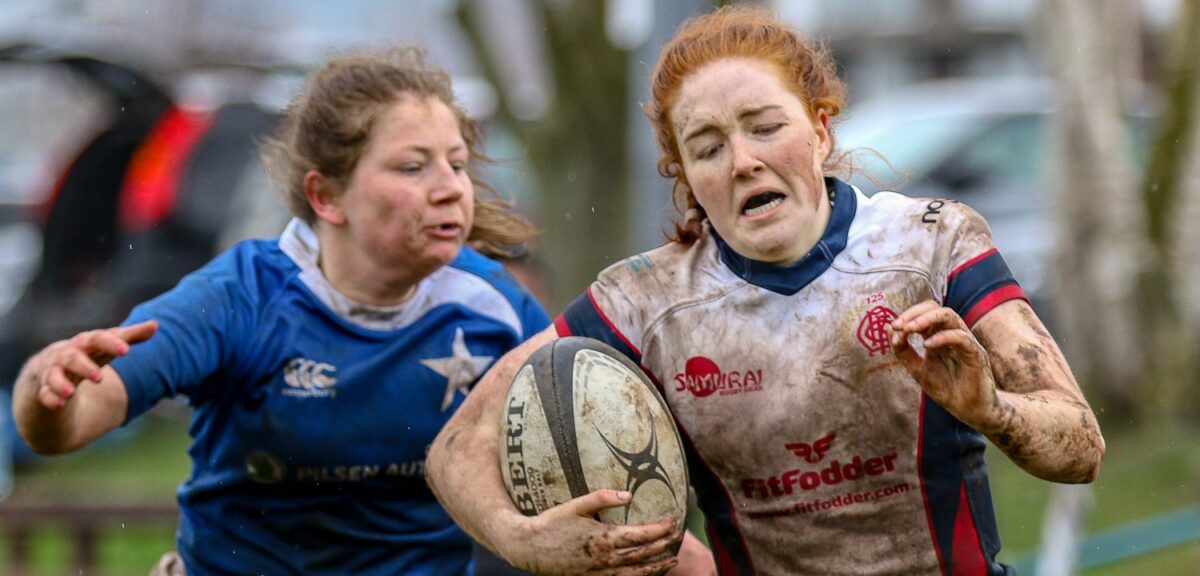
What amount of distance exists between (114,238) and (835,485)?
9.29m

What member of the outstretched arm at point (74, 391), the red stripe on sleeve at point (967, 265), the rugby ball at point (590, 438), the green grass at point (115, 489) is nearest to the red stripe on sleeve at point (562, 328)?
the rugby ball at point (590, 438)

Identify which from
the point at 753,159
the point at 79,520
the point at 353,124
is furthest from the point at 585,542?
the point at 79,520

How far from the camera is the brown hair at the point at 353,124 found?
4836 mm

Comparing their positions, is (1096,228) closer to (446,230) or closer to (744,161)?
(446,230)

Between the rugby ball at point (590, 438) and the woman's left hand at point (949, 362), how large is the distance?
61 cm

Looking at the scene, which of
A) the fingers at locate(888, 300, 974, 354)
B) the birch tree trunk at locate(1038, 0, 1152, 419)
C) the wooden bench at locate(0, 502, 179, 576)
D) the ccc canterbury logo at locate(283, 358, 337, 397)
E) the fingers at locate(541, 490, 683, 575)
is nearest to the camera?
the fingers at locate(888, 300, 974, 354)

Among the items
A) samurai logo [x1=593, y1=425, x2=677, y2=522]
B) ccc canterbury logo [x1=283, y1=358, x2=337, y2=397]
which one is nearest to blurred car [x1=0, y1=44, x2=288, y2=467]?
ccc canterbury logo [x1=283, y1=358, x2=337, y2=397]

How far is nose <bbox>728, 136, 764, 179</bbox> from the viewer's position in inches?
148

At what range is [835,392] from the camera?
3.81m

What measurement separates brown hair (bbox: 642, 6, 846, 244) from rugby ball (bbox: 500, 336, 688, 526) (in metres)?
0.51

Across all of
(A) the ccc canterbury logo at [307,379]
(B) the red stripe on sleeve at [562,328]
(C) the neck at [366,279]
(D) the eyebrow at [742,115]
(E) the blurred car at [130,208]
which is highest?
(D) the eyebrow at [742,115]

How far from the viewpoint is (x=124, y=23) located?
990 inches

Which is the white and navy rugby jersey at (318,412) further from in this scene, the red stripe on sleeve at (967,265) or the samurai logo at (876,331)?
the red stripe on sleeve at (967,265)

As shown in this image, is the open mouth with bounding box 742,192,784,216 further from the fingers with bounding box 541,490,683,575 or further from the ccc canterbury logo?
the ccc canterbury logo
